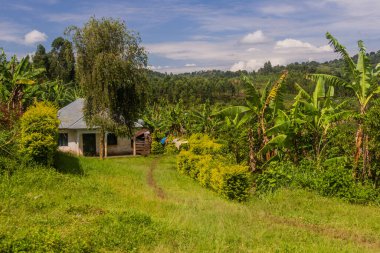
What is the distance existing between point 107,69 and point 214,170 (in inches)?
410

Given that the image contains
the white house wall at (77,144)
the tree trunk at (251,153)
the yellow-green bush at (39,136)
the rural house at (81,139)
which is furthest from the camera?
the white house wall at (77,144)

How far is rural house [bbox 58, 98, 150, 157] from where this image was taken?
1188 inches

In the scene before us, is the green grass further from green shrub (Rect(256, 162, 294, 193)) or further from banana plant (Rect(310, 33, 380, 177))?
banana plant (Rect(310, 33, 380, 177))

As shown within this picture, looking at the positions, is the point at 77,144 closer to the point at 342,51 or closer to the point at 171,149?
the point at 171,149

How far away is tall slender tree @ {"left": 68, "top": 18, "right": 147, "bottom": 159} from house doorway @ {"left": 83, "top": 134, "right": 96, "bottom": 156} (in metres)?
6.99

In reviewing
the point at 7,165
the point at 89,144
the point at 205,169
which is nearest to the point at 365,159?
the point at 205,169

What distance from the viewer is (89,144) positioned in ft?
102

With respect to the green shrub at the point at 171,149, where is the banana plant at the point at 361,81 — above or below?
above

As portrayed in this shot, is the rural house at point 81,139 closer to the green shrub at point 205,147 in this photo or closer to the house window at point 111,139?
the house window at point 111,139

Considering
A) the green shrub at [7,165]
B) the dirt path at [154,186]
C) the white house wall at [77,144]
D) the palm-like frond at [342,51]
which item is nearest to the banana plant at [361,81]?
the palm-like frond at [342,51]

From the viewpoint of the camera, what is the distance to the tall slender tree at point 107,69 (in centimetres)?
2272

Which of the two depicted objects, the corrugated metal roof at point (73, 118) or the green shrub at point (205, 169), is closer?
the green shrub at point (205, 169)

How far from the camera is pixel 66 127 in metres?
29.7

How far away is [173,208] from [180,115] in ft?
85.1
